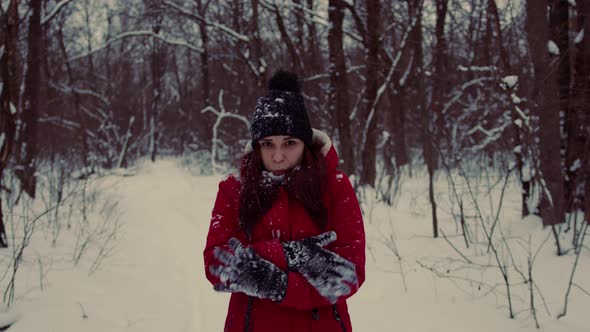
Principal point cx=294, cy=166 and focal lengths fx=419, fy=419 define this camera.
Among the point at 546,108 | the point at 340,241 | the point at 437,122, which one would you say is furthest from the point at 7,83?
the point at 546,108

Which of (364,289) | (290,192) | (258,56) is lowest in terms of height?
(364,289)

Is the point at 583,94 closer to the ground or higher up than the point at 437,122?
higher up

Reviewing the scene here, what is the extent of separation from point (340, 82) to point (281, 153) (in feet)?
22.4

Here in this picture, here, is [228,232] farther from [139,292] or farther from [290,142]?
[139,292]

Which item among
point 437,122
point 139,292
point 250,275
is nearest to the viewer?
point 250,275

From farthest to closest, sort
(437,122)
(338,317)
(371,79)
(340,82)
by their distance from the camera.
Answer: (371,79) < (340,82) < (437,122) < (338,317)

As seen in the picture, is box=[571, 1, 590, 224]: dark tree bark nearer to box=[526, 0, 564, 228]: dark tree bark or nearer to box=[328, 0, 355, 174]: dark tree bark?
box=[526, 0, 564, 228]: dark tree bark

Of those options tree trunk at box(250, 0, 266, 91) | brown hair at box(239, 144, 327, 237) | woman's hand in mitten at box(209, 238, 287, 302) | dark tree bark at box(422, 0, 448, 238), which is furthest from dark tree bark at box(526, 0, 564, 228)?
tree trunk at box(250, 0, 266, 91)

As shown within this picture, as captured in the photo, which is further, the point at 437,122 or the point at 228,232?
the point at 437,122

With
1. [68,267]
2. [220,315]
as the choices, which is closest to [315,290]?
[220,315]

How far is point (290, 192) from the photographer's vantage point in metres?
1.62

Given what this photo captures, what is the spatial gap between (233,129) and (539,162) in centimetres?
1586

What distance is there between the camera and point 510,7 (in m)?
A: 4.49

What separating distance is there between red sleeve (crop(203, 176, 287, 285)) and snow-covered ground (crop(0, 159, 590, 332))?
6.75ft
